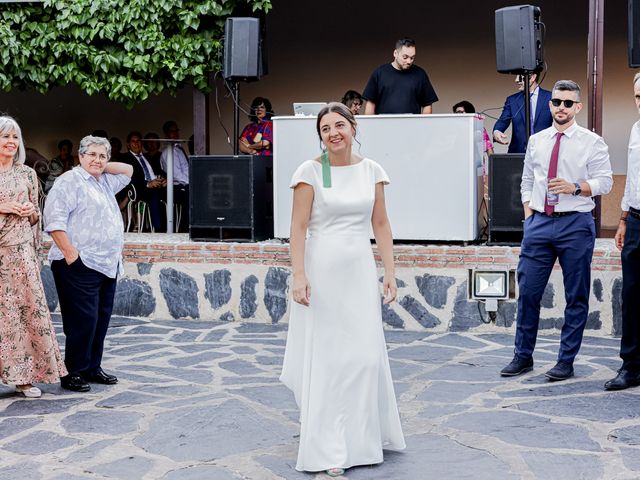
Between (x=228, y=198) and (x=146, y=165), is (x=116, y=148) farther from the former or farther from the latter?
(x=228, y=198)

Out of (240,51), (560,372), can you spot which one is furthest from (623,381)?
(240,51)

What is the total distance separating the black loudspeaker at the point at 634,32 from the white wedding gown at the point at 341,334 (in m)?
4.86

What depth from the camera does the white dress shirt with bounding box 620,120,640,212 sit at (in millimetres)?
6031

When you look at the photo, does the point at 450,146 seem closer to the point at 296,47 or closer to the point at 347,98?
the point at 347,98

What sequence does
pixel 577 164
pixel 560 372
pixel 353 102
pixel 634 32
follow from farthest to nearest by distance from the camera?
pixel 353 102
pixel 634 32
pixel 560 372
pixel 577 164

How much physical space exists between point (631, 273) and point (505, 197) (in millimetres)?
2394

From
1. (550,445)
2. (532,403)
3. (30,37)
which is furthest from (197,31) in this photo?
(550,445)

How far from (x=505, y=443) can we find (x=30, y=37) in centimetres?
738

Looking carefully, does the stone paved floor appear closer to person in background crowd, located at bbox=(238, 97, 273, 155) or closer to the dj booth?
the dj booth

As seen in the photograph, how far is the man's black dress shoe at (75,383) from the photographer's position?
20.7ft

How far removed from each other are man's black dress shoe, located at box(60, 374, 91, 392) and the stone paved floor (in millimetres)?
59

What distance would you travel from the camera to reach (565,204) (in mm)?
6262

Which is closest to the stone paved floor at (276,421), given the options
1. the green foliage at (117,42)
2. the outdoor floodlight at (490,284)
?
the outdoor floodlight at (490,284)

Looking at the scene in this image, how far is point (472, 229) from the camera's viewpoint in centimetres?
856
